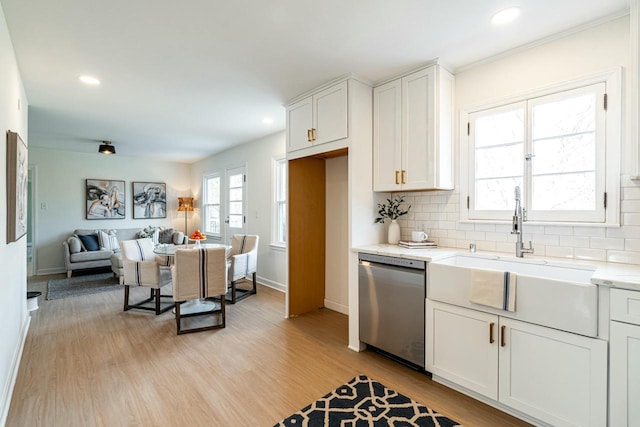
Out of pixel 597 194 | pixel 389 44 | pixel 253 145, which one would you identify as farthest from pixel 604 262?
pixel 253 145

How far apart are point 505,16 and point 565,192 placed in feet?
4.27

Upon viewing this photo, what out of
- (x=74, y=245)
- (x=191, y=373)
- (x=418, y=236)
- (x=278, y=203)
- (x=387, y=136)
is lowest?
(x=191, y=373)

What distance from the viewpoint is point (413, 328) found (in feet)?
7.94

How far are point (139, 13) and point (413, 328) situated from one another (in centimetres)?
295

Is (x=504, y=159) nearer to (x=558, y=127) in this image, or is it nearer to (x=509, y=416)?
(x=558, y=127)

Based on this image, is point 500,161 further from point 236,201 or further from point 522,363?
point 236,201

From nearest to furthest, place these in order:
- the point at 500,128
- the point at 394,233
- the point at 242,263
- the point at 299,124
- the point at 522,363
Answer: the point at 522,363 → the point at 500,128 → the point at 394,233 → the point at 299,124 → the point at 242,263

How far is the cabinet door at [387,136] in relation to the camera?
2850 mm

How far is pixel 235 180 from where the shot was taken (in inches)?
238

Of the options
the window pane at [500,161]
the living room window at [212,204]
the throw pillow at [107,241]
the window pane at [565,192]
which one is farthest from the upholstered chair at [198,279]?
the throw pillow at [107,241]

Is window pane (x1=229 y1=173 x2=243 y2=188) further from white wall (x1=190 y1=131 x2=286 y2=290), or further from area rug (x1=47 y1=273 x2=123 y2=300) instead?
area rug (x1=47 y1=273 x2=123 y2=300)

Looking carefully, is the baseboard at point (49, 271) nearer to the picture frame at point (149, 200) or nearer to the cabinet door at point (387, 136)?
the picture frame at point (149, 200)

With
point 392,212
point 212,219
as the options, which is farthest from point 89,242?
point 392,212

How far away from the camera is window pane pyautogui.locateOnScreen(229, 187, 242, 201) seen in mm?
5904
